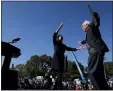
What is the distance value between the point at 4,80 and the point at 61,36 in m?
1.74

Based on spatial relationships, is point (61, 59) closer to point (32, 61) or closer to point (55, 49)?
point (55, 49)

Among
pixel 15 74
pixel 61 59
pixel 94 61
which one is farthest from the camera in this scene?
pixel 61 59

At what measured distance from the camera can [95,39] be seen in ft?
14.3

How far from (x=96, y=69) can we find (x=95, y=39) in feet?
1.72

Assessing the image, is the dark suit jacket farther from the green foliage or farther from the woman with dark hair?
the green foliage

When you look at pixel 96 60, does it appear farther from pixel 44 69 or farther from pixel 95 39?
pixel 44 69

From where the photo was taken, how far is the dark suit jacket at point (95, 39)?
425 centimetres

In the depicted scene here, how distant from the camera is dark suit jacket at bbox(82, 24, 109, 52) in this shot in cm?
425

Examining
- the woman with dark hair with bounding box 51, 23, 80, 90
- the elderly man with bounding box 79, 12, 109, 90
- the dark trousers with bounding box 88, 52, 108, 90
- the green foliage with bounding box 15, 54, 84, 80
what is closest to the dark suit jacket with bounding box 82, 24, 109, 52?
the elderly man with bounding box 79, 12, 109, 90

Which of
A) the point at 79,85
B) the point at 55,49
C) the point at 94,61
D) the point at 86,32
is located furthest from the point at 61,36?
the point at 79,85

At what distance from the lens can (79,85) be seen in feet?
24.0

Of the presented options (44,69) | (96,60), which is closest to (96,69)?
(96,60)

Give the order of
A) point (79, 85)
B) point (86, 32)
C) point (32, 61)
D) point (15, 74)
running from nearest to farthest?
point (86, 32) < point (15, 74) < point (79, 85) < point (32, 61)

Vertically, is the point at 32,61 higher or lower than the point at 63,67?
higher
